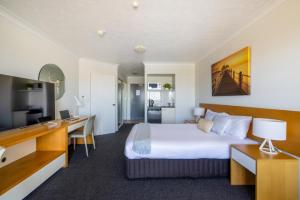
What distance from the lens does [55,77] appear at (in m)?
3.32

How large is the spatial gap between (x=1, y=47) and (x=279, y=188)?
12.7ft

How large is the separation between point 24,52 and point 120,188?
8.67 feet

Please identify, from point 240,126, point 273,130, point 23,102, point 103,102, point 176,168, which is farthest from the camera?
point 103,102

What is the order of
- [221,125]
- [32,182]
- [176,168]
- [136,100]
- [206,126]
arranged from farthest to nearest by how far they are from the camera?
1. [136,100]
2. [206,126]
3. [221,125]
4. [176,168]
5. [32,182]

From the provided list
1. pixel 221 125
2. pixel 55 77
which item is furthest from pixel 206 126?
pixel 55 77

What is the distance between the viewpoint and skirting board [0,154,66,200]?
5.19 ft

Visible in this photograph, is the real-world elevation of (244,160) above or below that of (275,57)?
below

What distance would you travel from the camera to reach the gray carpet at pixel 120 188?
6.11ft

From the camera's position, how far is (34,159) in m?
2.31

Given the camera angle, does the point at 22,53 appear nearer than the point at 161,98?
Yes

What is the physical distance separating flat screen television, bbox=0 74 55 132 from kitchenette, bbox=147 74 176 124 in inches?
117

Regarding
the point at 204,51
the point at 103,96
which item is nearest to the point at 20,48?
the point at 103,96

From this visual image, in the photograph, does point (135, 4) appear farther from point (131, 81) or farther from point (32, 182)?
point (131, 81)

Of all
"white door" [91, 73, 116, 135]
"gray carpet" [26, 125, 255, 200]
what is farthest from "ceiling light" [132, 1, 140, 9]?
"white door" [91, 73, 116, 135]
